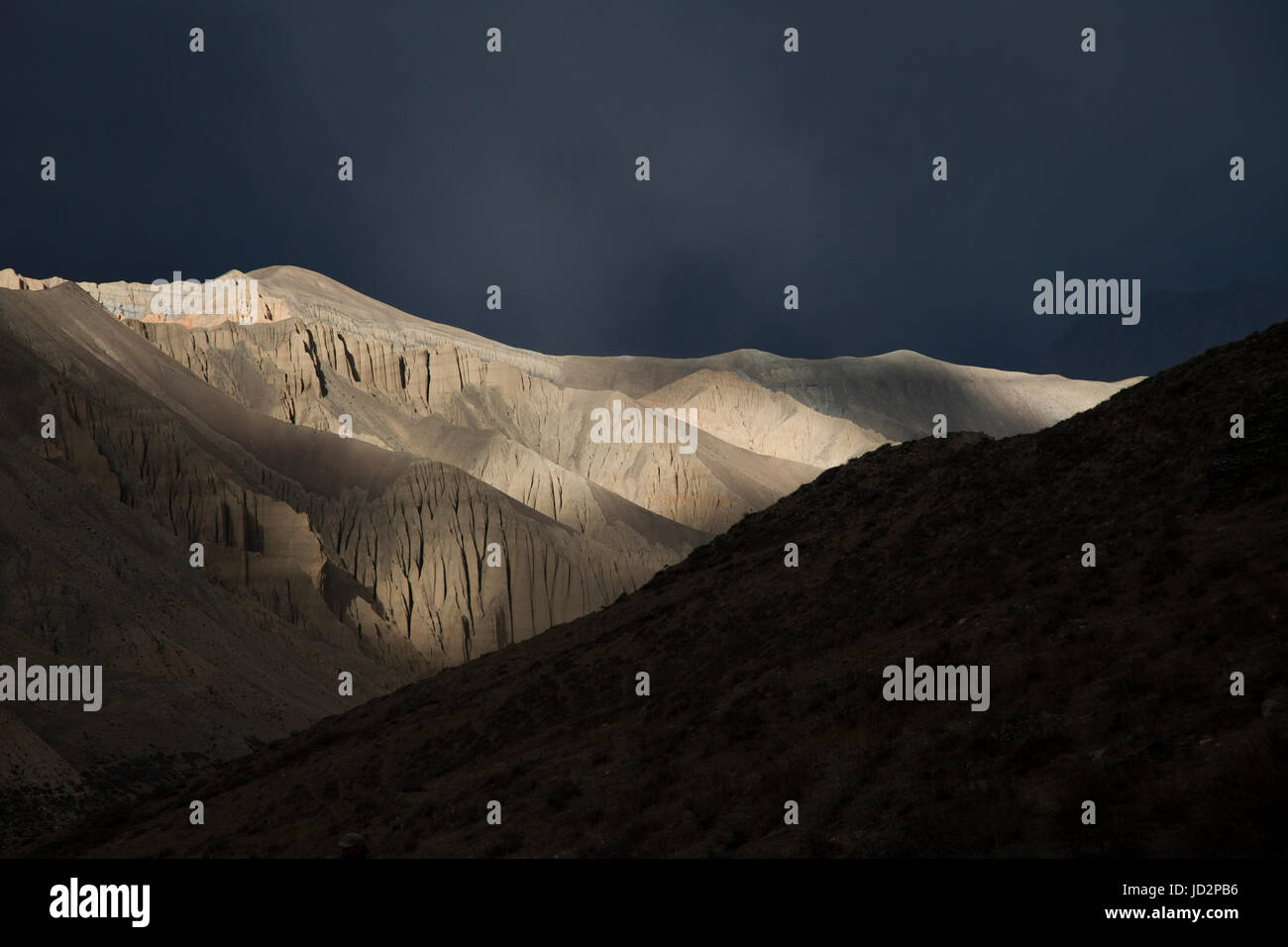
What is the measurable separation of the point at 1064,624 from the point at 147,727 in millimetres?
35367

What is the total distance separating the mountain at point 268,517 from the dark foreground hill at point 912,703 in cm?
1499

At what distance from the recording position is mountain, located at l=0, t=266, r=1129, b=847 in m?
42.9

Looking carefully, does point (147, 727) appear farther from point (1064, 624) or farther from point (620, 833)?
point (1064, 624)

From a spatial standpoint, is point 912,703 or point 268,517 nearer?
point 912,703

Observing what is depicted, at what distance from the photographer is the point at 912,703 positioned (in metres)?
14.7

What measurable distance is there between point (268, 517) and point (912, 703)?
224ft

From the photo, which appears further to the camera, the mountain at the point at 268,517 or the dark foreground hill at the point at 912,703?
the mountain at the point at 268,517

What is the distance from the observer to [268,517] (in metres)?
75.5

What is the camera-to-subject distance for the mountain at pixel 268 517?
141 feet

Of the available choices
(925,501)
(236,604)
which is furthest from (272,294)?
(925,501)

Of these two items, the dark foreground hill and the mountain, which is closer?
the dark foreground hill

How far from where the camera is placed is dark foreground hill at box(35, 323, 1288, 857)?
9922 millimetres

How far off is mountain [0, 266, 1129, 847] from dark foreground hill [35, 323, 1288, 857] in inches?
590

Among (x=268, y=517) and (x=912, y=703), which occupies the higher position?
(x=268, y=517)
